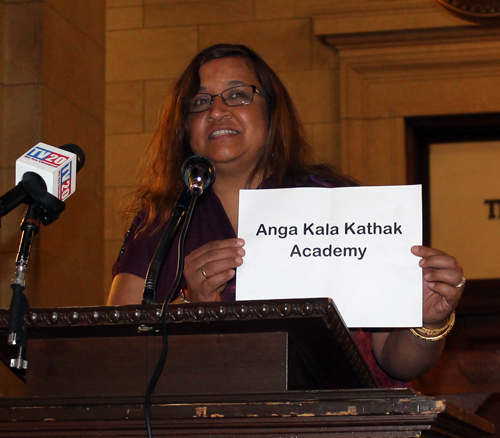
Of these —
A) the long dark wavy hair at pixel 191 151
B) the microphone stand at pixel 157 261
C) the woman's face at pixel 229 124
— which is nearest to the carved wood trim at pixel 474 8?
the long dark wavy hair at pixel 191 151

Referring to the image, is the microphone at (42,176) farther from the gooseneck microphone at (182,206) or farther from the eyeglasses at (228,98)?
the eyeglasses at (228,98)

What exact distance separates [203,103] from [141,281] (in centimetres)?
57

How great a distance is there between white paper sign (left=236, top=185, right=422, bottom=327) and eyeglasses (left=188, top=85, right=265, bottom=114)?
Result: 853 mm

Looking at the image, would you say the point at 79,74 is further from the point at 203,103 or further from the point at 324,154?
the point at 203,103

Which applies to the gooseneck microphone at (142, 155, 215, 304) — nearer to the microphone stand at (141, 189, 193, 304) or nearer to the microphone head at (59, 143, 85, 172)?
the microphone stand at (141, 189, 193, 304)

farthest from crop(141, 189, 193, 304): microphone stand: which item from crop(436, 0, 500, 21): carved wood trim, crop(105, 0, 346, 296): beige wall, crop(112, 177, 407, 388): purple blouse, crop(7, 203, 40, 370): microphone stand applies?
crop(436, 0, 500, 21): carved wood trim

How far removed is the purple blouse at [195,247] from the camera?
6.77 feet

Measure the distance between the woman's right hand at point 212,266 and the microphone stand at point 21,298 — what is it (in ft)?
1.14

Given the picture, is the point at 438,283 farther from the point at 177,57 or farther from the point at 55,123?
the point at 177,57

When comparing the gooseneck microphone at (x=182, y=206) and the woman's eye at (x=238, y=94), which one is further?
the woman's eye at (x=238, y=94)

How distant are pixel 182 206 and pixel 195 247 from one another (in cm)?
64

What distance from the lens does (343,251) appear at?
1.53 m

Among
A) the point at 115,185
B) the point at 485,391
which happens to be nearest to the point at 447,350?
the point at 485,391

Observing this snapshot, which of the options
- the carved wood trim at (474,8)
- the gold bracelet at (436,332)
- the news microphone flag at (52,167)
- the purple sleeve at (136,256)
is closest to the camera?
the news microphone flag at (52,167)
